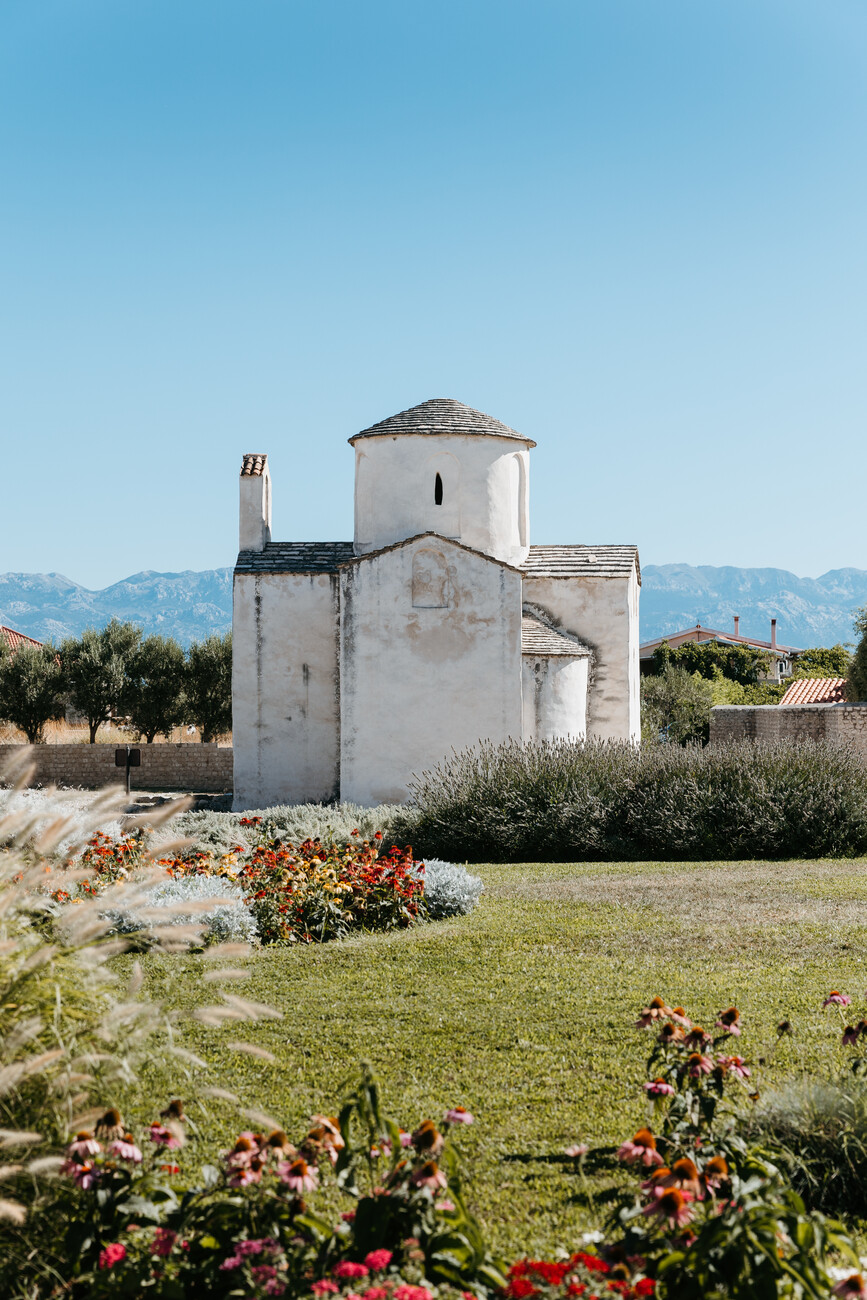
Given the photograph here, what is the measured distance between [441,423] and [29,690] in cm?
2556

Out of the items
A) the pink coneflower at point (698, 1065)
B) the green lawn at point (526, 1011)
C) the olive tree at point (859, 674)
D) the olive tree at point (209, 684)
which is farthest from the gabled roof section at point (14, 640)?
the pink coneflower at point (698, 1065)

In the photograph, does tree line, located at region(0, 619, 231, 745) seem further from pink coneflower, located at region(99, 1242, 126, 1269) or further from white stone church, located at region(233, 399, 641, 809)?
pink coneflower, located at region(99, 1242, 126, 1269)

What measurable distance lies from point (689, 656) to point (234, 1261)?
61.1 m

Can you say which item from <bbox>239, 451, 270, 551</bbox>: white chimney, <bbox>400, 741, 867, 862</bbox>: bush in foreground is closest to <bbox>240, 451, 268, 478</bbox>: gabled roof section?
<bbox>239, 451, 270, 551</bbox>: white chimney

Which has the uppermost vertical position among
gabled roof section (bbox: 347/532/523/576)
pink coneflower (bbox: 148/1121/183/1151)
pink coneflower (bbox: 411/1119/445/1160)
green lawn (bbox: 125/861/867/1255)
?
gabled roof section (bbox: 347/532/523/576)

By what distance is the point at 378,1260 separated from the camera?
2.84m

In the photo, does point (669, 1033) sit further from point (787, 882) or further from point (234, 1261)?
point (787, 882)

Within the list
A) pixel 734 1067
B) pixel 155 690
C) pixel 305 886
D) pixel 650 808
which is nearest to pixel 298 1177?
pixel 734 1067

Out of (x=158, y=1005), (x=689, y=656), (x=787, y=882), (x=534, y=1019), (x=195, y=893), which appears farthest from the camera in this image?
(x=689, y=656)

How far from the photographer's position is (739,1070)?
4051 millimetres

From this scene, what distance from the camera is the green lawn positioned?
4.81 metres

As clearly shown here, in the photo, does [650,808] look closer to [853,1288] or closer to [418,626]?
[418,626]

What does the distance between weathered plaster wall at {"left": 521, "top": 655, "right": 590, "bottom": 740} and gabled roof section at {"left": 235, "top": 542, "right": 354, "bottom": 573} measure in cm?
492

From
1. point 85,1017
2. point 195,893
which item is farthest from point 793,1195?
point 195,893
